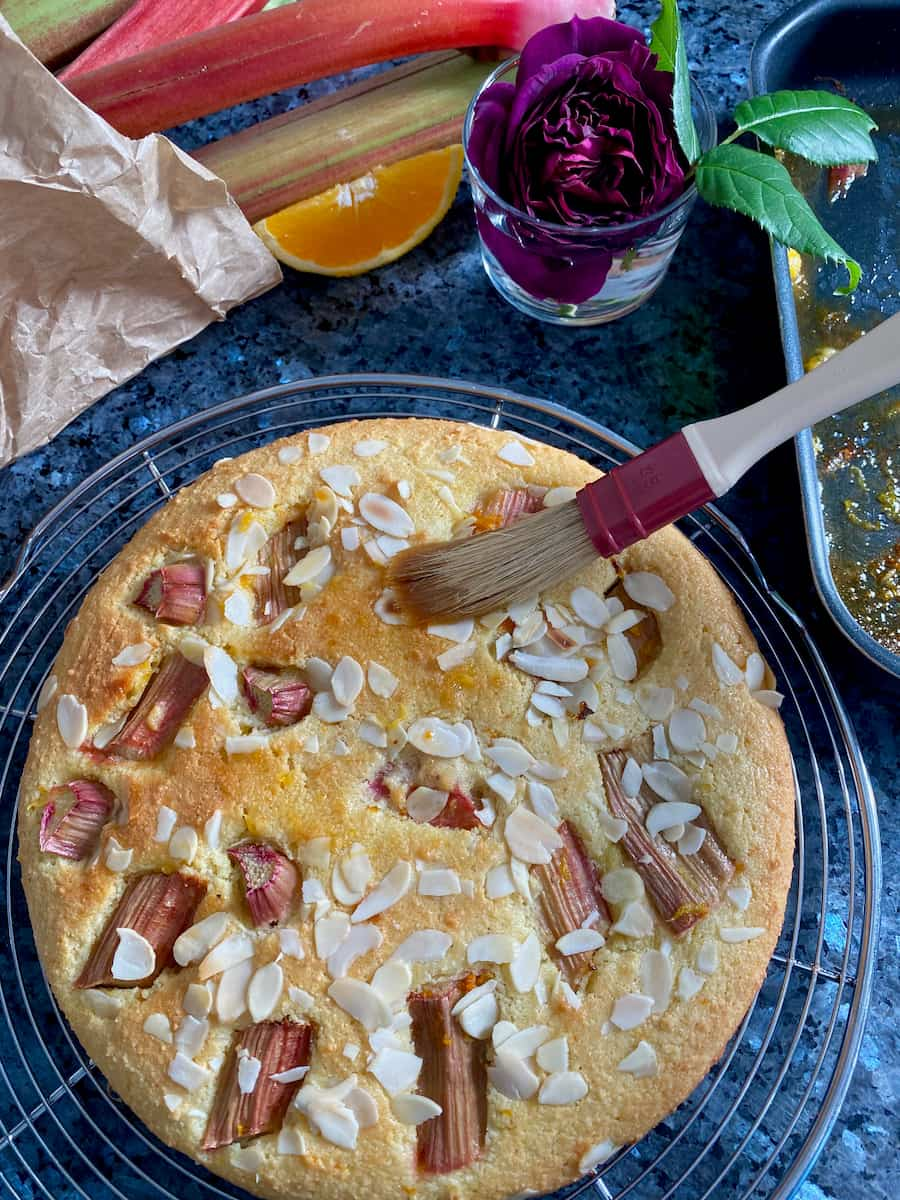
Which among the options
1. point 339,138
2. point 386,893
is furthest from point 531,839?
point 339,138

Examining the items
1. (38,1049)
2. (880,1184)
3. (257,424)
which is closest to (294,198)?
(257,424)

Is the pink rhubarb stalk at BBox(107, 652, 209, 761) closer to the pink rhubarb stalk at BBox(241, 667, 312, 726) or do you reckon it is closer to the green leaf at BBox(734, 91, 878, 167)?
the pink rhubarb stalk at BBox(241, 667, 312, 726)

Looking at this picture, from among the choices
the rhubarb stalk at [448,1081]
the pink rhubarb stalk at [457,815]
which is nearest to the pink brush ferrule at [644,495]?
the pink rhubarb stalk at [457,815]

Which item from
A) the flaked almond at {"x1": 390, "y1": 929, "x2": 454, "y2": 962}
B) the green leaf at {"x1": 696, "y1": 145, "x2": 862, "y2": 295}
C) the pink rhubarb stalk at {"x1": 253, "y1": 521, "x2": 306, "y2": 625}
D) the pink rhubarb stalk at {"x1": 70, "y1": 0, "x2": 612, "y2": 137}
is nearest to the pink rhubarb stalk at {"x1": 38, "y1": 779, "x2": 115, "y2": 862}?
the pink rhubarb stalk at {"x1": 253, "y1": 521, "x2": 306, "y2": 625}

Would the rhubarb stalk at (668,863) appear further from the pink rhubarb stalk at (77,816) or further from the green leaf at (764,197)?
the green leaf at (764,197)

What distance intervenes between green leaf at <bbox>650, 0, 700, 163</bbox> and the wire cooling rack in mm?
429

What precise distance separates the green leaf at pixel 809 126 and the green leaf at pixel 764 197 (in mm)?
75

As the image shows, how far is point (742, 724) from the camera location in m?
1.45

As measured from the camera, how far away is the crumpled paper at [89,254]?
5.19ft

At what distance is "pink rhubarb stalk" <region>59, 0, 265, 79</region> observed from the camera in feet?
6.19

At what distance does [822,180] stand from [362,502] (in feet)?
3.63

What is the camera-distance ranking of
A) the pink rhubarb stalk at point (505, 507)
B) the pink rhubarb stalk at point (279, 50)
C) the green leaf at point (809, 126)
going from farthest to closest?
the pink rhubarb stalk at point (279, 50), the green leaf at point (809, 126), the pink rhubarb stalk at point (505, 507)

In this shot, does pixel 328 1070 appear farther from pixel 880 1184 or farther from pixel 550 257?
pixel 550 257

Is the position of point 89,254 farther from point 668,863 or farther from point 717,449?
point 668,863
